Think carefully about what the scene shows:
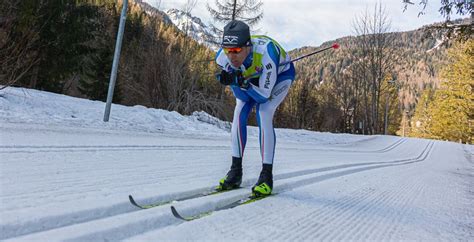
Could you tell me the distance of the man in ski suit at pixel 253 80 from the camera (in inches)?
114

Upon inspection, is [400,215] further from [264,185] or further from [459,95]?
[459,95]

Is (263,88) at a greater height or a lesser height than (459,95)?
lesser

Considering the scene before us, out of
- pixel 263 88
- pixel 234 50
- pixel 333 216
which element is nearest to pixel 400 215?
pixel 333 216

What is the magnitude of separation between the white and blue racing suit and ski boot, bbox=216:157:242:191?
0.28ft

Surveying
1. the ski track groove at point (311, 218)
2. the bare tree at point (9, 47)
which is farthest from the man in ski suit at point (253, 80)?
the bare tree at point (9, 47)

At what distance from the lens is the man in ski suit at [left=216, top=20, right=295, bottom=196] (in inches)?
114

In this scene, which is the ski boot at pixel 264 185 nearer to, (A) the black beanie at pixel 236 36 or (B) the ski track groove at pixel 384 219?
(B) the ski track groove at pixel 384 219

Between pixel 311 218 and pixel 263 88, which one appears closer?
pixel 311 218

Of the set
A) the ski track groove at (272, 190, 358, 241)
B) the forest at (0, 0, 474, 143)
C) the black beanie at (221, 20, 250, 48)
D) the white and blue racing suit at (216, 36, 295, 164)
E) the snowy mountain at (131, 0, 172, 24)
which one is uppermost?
the snowy mountain at (131, 0, 172, 24)

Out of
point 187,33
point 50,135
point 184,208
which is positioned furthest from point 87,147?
point 187,33

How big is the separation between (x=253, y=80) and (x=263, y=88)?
115 millimetres

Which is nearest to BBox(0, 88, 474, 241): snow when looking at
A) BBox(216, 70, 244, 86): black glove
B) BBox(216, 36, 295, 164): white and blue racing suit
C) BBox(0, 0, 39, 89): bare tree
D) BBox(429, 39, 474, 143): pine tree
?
BBox(216, 36, 295, 164): white and blue racing suit

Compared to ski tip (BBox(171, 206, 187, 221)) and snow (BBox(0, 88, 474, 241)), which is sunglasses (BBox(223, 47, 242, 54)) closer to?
snow (BBox(0, 88, 474, 241))

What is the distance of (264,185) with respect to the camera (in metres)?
2.95
